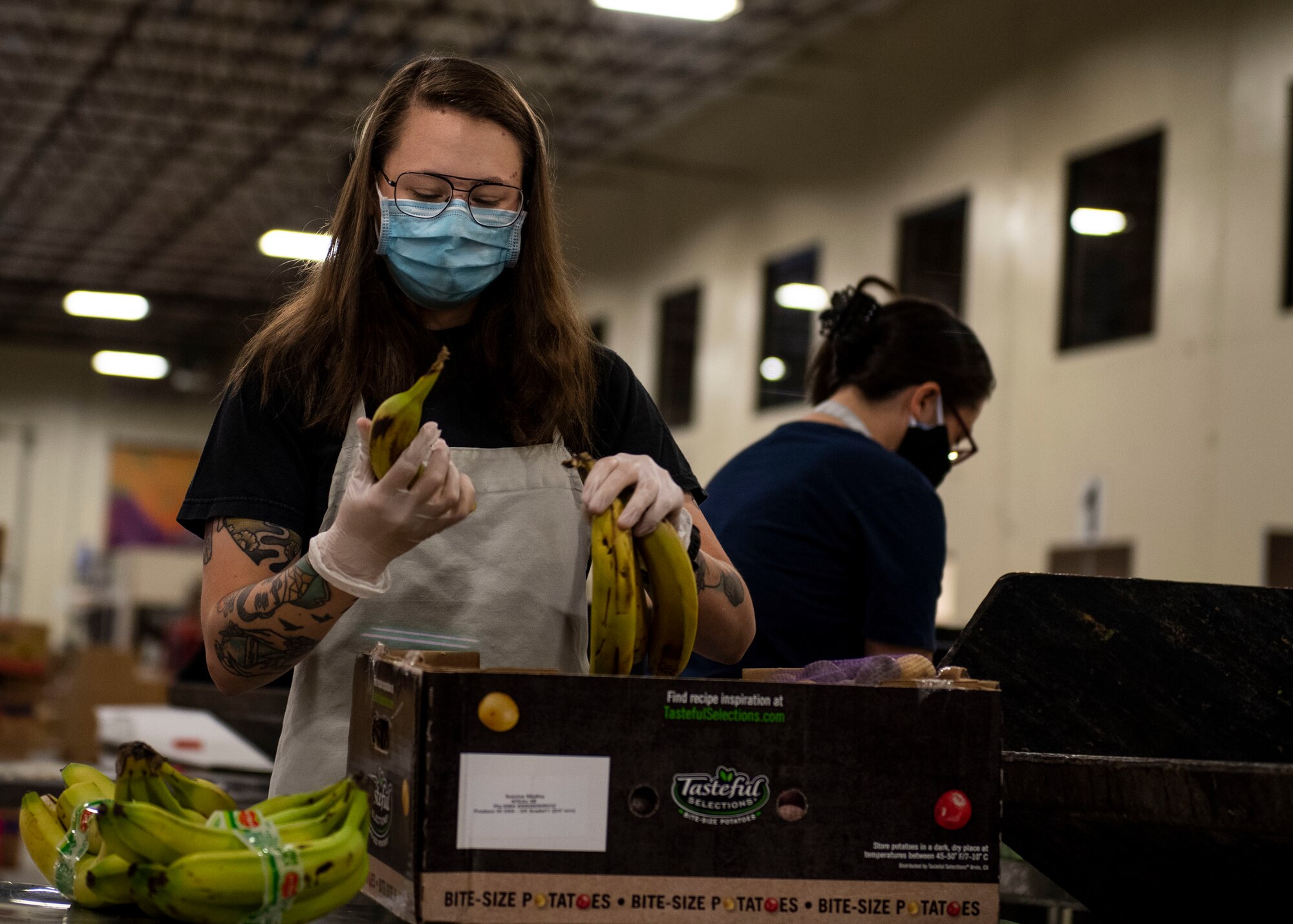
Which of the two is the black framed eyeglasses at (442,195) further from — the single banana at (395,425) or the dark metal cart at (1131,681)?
the dark metal cart at (1131,681)

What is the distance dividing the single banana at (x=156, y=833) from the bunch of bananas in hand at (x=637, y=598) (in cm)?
41

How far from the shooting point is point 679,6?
360 inches

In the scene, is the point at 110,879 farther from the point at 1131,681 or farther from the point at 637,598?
the point at 1131,681

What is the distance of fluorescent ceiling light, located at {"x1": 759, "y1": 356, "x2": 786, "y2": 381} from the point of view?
1250 centimetres

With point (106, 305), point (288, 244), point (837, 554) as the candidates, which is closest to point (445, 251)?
Answer: point (837, 554)

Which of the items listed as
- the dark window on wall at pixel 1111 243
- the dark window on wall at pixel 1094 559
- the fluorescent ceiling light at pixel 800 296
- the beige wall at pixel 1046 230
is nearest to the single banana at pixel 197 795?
the beige wall at pixel 1046 230

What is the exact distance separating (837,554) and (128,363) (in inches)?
860

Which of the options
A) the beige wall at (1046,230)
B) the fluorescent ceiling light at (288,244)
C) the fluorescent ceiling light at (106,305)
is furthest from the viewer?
the fluorescent ceiling light at (106,305)

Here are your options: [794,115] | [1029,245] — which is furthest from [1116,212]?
[794,115]

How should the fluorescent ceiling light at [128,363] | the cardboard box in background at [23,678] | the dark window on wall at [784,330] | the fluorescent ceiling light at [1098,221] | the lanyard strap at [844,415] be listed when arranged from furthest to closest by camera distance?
the fluorescent ceiling light at [128,363] < the dark window on wall at [784,330] < the fluorescent ceiling light at [1098,221] < the cardboard box in background at [23,678] < the lanyard strap at [844,415]

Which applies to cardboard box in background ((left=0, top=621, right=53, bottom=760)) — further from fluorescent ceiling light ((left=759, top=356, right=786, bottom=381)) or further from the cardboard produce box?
the cardboard produce box

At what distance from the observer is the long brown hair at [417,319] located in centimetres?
189

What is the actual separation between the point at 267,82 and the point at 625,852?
12734 mm

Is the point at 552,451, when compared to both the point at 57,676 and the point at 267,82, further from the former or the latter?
the point at 57,676
